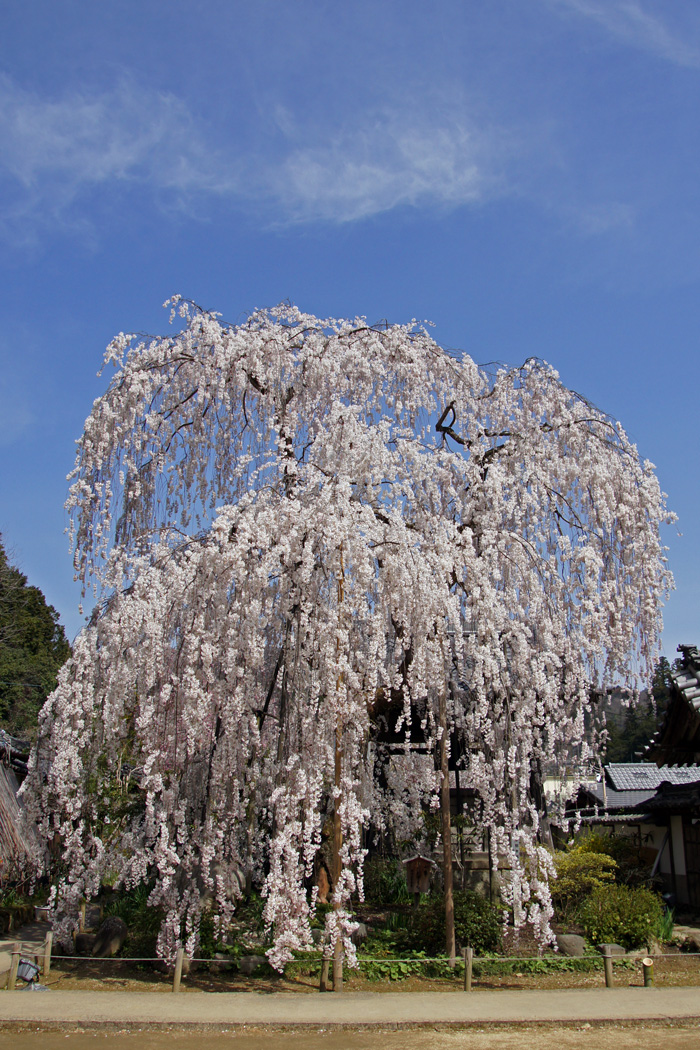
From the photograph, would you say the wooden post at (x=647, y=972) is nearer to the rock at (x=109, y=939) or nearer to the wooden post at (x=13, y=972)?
the rock at (x=109, y=939)

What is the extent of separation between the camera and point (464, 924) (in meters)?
9.87

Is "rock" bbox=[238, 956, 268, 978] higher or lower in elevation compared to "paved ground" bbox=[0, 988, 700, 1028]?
higher

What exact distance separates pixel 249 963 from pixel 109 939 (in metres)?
2.26

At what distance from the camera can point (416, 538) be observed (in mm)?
9141

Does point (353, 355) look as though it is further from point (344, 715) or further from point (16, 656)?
point (16, 656)

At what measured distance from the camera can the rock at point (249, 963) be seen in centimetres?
926

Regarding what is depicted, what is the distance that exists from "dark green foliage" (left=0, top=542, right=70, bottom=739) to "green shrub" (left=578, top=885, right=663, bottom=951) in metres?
22.0

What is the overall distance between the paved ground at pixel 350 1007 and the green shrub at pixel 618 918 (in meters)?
1.73

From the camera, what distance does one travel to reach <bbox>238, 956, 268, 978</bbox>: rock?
926cm

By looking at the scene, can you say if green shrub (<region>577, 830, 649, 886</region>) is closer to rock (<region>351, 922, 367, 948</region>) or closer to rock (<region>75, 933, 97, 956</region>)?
rock (<region>351, 922, 367, 948</region>)

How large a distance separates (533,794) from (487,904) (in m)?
1.76

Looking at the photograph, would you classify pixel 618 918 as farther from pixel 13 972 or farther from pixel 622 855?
pixel 13 972

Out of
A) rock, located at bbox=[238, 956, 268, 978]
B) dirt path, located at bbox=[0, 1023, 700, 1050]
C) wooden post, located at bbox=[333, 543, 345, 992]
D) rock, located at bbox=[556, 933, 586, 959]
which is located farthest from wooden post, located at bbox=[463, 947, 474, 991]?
rock, located at bbox=[238, 956, 268, 978]

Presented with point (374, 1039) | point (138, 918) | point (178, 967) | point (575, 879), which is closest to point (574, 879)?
point (575, 879)
